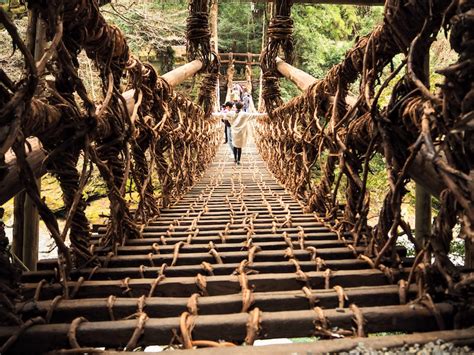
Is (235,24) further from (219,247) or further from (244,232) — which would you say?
(219,247)

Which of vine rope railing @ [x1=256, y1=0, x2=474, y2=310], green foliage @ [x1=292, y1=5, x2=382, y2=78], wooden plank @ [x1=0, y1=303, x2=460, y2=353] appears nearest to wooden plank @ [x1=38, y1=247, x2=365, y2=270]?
vine rope railing @ [x1=256, y1=0, x2=474, y2=310]

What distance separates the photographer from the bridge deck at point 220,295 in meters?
0.79

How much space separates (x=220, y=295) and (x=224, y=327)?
0.66 ft

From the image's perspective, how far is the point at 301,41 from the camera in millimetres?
11258

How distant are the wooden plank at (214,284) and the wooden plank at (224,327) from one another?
0.18 metres

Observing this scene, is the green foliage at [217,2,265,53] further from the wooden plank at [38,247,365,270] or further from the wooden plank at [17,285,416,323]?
the wooden plank at [17,285,416,323]

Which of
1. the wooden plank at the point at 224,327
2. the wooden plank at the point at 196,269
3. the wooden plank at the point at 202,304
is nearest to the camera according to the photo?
the wooden plank at the point at 224,327

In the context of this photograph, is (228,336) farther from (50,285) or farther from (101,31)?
(101,31)

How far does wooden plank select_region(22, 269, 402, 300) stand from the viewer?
39.6 inches

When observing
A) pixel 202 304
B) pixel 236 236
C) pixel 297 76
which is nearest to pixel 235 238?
pixel 236 236

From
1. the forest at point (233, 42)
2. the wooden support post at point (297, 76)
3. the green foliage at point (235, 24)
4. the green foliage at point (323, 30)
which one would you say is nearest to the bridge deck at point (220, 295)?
the forest at point (233, 42)

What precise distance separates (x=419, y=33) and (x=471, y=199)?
0.41 metres

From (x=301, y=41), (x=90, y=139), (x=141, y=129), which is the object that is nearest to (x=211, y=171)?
(x=141, y=129)

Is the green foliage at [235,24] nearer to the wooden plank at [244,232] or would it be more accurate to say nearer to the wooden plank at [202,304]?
the wooden plank at [244,232]
